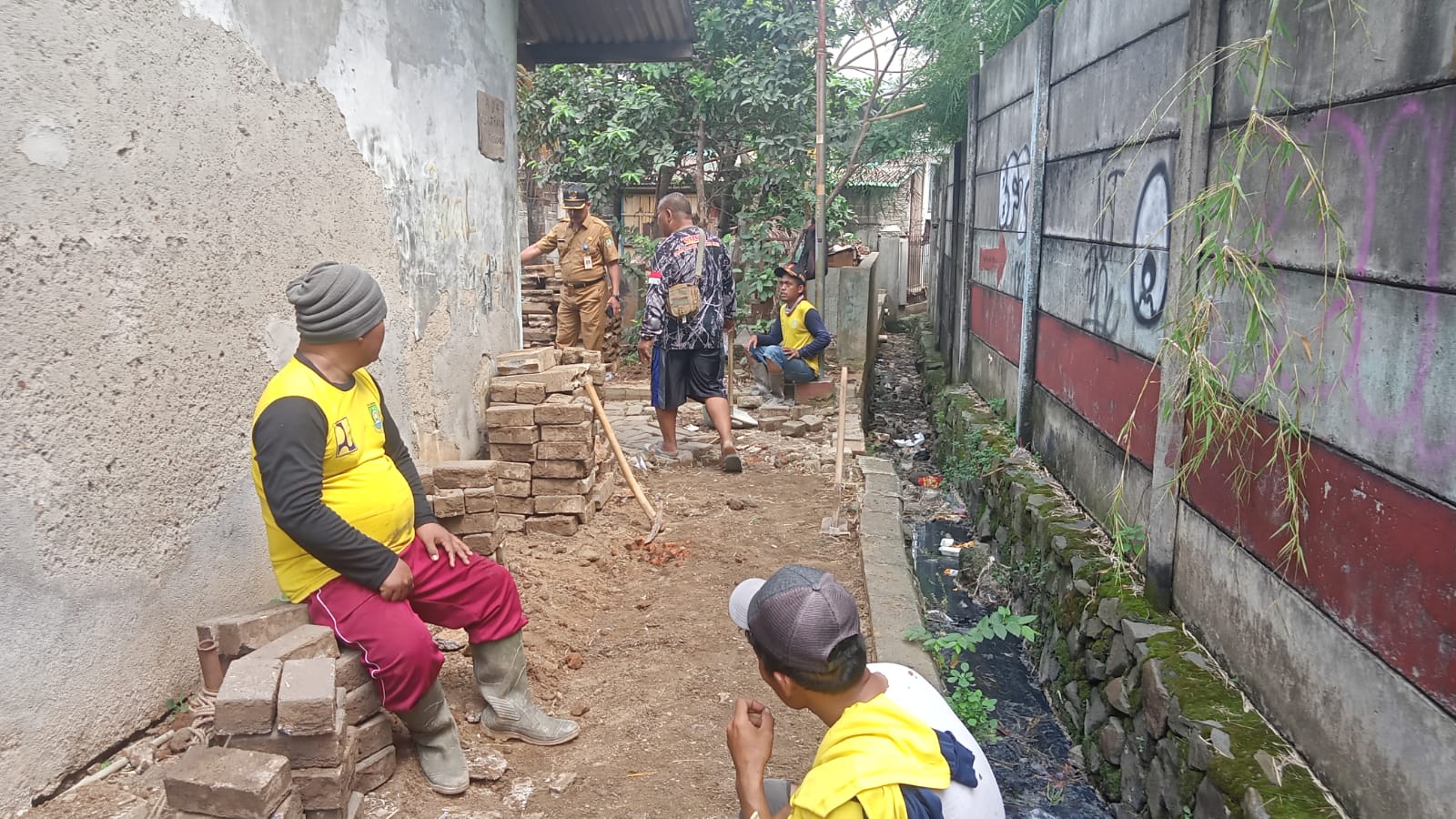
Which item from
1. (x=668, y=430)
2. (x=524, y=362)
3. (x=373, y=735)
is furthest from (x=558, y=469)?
(x=373, y=735)

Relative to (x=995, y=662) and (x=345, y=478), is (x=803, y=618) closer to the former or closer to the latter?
(x=345, y=478)

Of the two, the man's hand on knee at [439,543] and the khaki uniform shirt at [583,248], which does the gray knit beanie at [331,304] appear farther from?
the khaki uniform shirt at [583,248]

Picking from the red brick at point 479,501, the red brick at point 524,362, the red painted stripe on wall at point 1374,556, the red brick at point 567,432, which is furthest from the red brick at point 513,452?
the red painted stripe on wall at point 1374,556

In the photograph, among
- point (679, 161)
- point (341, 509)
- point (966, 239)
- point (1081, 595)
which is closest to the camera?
point (341, 509)

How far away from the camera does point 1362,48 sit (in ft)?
9.07

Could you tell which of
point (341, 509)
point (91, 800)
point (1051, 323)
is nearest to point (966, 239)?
point (1051, 323)

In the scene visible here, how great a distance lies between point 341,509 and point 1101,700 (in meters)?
3.16

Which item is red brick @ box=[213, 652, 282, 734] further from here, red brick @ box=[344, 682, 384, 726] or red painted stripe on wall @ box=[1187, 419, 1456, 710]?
red painted stripe on wall @ box=[1187, 419, 1456, 710]

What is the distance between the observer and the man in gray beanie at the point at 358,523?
2.81m

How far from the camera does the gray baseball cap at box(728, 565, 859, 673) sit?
1.94 meters

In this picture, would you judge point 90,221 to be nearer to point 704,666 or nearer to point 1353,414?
point 704,666

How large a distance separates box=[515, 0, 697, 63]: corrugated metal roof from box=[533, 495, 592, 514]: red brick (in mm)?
3418

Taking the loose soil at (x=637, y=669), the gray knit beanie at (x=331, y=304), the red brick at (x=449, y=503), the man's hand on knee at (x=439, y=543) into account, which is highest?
the gray knit beanie at (x=331, y=304)

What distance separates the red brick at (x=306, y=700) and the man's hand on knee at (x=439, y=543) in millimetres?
633
